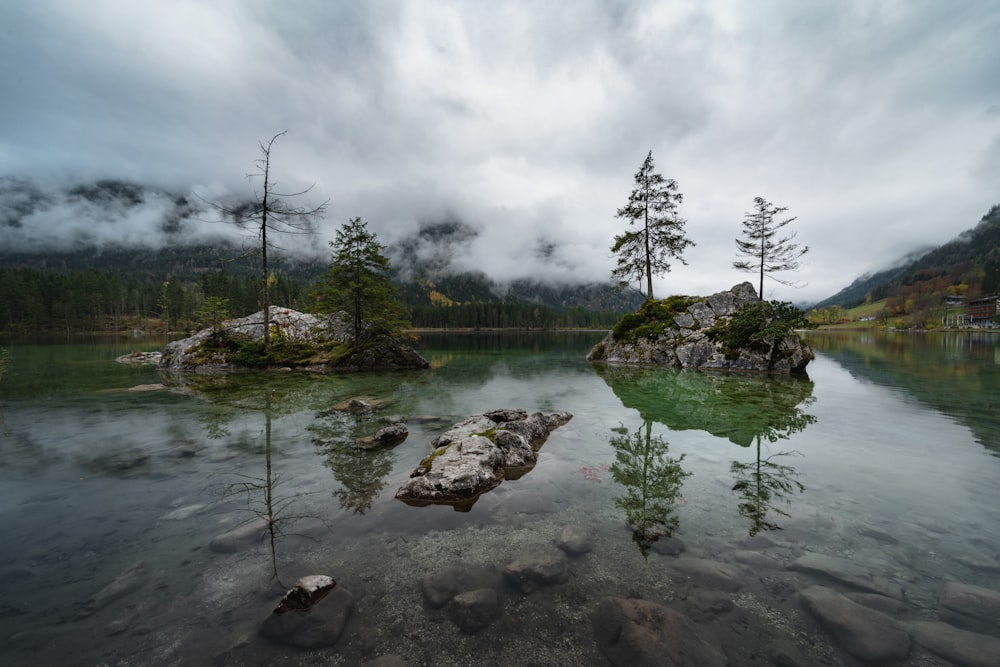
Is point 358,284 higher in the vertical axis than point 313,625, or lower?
higher

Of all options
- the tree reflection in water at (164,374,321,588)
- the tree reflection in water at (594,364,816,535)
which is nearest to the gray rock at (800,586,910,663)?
the tree reflection in water at (594,364,816,535)

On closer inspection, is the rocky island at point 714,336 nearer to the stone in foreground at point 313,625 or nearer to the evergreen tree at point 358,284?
the evergreen tree at point 358,284

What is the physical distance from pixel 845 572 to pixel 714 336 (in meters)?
29.9

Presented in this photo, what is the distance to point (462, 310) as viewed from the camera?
18588 cm

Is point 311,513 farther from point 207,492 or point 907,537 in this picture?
point 907,537

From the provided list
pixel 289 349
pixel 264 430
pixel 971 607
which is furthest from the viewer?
pixel 289 349

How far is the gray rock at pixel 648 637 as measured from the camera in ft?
13.1

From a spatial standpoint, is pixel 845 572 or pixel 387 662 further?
pixel 845 572

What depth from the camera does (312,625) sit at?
4438 mm

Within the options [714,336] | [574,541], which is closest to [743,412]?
[574,541]

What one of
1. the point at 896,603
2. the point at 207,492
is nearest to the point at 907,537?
the point at 896,603

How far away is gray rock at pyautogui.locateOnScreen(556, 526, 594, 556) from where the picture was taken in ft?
20.0

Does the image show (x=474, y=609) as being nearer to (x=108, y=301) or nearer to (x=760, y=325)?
(x=760, y=325)

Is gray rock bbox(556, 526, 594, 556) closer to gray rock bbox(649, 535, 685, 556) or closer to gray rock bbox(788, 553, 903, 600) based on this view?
gray rock bbox(649, 535, 685, 556)
